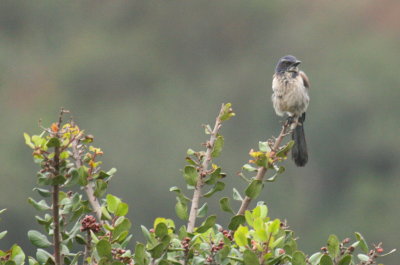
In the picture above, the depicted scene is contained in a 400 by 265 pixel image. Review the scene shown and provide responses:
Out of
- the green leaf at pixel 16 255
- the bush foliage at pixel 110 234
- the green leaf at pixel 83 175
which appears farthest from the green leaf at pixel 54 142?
the green leaf at pixel 16 255

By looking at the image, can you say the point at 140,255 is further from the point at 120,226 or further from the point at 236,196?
the point at 236,196

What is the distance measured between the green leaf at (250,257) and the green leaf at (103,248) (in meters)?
0.36

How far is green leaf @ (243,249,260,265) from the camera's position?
3027mm

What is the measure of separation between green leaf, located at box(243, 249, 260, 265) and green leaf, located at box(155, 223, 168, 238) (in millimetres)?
241

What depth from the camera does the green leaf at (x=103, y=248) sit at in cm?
303

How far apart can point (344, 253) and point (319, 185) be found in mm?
46025

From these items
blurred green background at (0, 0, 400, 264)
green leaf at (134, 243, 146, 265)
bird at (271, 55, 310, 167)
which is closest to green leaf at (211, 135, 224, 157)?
green leaf at (134, 243, 146, 265)

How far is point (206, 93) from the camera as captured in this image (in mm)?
49625

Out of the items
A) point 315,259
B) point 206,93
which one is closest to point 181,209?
point 315,259

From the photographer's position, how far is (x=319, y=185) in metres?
49.1

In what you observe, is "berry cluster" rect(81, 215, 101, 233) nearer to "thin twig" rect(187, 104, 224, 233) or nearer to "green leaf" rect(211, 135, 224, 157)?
"thin twig" rect(187, 104, 224, 233)

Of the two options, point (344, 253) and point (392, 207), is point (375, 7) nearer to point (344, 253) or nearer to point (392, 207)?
point (392, 207)

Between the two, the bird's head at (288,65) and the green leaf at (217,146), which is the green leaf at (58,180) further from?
the bird's head at (288,65)

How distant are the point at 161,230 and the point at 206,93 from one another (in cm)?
4654
